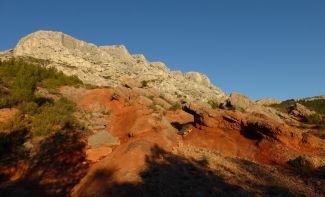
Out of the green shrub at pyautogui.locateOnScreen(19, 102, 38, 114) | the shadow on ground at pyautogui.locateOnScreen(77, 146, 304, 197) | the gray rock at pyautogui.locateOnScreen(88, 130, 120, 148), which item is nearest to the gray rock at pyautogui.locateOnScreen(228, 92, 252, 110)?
the gray rock at pyautogui.locateOnScreen(88, 130, 120, 148)

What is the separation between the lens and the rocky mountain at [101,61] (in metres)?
68.1

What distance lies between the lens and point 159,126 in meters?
18.1

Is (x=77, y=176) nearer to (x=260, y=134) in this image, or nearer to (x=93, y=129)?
(x=93, y=129)

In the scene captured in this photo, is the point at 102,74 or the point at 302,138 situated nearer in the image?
the point at 302,138

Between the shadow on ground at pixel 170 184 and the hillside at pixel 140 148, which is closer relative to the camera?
the shadow on ground at pixel 170 184

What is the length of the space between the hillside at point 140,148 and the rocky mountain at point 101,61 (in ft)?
122

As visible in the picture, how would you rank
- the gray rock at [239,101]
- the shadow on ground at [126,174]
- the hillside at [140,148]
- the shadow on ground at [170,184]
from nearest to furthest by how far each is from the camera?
the shadow on ground at [170,184]
the shadow on ground at [126,174]
the hillside at [140,148]
the gray rock at [239,101]

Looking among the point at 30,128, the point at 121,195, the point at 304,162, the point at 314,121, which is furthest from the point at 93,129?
the point at 314,121

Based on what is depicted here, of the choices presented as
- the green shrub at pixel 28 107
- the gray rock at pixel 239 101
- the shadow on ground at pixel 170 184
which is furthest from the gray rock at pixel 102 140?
the gray rock at pixel 239 101

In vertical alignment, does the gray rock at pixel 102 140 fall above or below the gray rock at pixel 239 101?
below

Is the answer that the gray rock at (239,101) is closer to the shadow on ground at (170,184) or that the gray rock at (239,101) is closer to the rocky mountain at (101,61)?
the shadow on ground at (170,184)

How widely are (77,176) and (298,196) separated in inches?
336

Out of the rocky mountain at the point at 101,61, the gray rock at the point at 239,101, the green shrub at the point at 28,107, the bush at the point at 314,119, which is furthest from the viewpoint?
the rocky mountain at the point at 101,61

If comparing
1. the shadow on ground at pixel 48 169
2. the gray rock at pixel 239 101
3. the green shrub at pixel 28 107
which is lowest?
the shadow on ground at pixel 48 169
